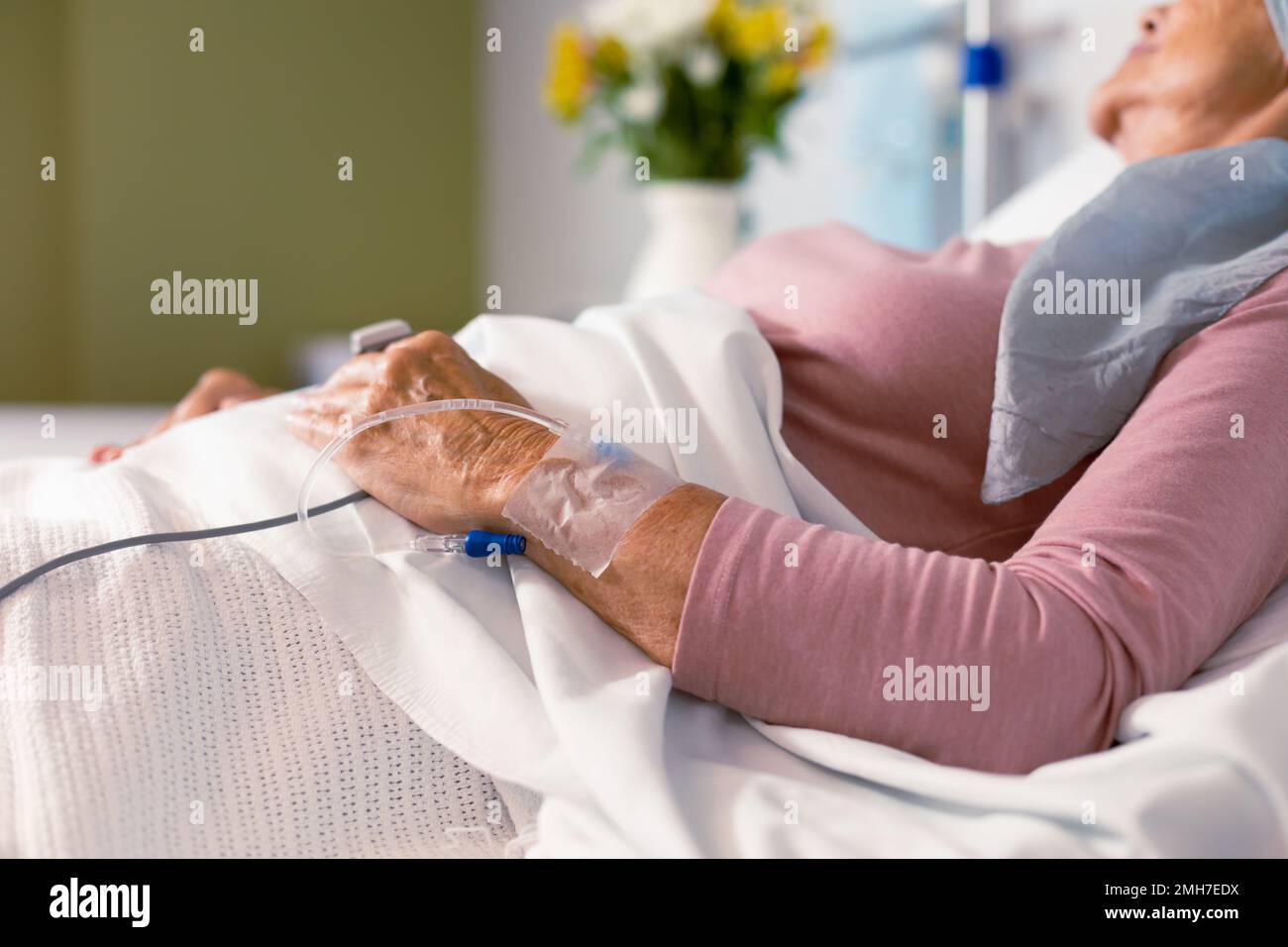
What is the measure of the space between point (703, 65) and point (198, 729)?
1.74 m

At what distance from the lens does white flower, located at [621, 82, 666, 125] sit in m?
2.11

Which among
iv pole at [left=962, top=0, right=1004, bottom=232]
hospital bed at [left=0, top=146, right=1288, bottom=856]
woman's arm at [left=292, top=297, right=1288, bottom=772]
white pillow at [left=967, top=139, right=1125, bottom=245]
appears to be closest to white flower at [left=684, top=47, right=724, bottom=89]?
iv pole at [left=962, top=0, right=1004, bottom=232]

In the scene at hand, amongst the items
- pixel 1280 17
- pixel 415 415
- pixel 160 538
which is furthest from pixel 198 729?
pixel 1280 17

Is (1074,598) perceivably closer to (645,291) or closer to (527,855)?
(527,855)

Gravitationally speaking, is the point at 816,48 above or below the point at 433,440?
above

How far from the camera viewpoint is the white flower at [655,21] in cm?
206

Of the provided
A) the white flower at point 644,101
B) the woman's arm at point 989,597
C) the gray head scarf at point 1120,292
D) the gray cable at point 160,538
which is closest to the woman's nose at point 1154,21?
the gray head scarf at point 1120,292

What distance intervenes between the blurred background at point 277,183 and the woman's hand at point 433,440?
2.39 meters

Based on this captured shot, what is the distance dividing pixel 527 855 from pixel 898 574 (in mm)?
260

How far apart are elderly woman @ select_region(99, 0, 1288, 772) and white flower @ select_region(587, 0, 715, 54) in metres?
1.36

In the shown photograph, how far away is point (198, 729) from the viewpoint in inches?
24.8

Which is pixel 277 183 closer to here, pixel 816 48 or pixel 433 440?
pixel 816 48

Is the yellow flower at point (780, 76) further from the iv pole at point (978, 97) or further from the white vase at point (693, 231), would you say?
the iv pole at point (978, 97)

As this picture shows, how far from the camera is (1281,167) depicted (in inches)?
35.4
